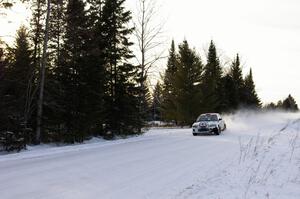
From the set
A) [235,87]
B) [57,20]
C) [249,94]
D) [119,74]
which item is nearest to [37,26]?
[57,20]

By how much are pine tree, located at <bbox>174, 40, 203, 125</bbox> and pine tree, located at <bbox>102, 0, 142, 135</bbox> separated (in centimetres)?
2341

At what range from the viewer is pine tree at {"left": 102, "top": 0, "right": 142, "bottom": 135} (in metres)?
29.7

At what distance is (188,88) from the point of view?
55000mm

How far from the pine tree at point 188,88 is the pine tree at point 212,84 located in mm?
2321

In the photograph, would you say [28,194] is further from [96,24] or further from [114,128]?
[96,24]

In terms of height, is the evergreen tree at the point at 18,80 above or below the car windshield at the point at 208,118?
above

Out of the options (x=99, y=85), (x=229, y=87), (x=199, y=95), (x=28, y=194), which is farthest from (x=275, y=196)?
(x=229, y=87)

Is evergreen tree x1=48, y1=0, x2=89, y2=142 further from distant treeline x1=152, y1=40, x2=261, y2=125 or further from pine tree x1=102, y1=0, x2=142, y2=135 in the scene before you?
distant treeline x1=152, y1=40, x2=261, y2=125

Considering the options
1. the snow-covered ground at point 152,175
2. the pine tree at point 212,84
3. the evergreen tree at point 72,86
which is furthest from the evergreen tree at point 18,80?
the pine tree at point 212,84

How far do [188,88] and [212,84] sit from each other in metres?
7.01

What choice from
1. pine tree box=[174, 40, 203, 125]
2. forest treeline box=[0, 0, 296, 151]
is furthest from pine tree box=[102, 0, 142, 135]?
pine tree box=[174, 40, 203, 125]

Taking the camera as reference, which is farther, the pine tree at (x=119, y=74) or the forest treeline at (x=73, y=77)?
the pine tree at (x=119, y=74)

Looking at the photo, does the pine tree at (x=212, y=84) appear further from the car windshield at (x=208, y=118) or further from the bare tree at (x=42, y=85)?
the bare tree at (x=42, y=85)

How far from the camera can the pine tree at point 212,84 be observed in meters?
58.2
